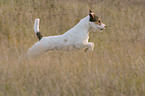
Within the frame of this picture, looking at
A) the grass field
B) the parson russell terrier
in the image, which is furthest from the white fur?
the grass field

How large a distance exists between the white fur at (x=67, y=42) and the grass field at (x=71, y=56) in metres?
0.17

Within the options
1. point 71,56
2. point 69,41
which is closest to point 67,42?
point 69,41

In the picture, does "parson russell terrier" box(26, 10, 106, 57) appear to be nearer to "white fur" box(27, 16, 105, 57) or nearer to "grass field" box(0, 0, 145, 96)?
"white fur" box(27, 16, 105, 57)

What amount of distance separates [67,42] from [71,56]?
53 cm

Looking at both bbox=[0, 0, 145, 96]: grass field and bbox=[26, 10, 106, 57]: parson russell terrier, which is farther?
bbox=[26, 10, 106, 57]: parson russell terrier

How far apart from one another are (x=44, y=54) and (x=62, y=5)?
337 cm

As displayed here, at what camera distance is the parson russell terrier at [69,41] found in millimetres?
4441

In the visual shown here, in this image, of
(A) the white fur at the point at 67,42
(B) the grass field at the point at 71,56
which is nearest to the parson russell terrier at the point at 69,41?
(A) the white fur at the point at 67,42

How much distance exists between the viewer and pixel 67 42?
454 centimetres

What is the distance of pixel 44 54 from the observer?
439 cm

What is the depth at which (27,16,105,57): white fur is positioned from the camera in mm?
4441

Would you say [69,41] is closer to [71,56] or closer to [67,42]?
[67,42]

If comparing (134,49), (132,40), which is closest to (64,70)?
(134,49)

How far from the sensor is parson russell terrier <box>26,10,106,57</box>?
14.6ft
